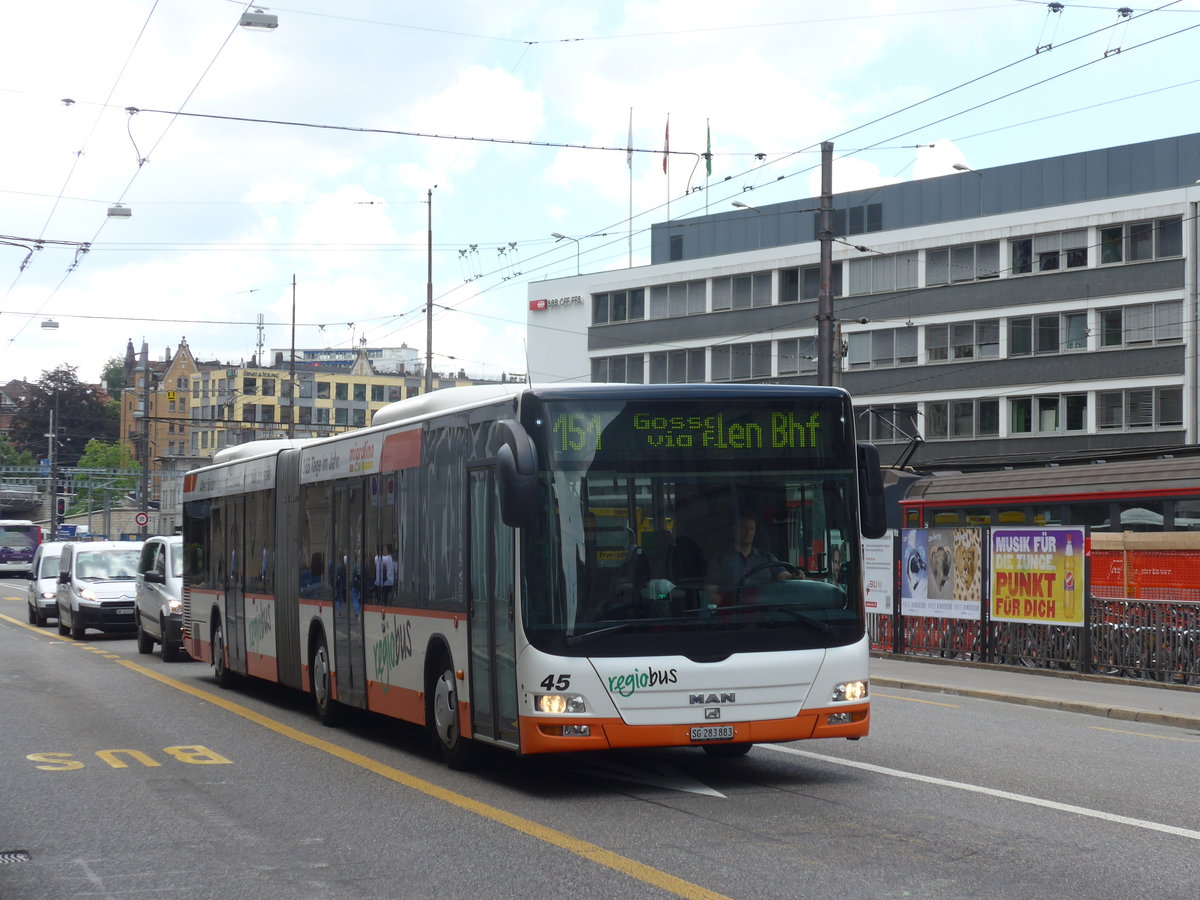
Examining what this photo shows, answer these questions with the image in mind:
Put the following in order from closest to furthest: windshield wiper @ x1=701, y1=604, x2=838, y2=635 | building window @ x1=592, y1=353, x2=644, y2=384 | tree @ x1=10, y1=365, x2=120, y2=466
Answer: windshield wiper @ x1=701, y1=604, x2=838, y2=635, building window @ x1=592, y1=353, x2=644, y2=384, tree @ x1=10, y1=365, x2=120, y2=466

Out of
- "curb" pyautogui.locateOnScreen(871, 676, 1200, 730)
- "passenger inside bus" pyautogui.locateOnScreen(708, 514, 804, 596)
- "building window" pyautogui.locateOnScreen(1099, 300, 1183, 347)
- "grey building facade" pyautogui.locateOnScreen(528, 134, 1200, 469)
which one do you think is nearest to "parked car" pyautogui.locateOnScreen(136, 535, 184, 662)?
"curb" pyautogui.locateOnScreen(871, 676, 1200, 730)

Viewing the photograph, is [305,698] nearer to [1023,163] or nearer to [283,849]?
[283,849]

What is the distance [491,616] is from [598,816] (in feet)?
5.78

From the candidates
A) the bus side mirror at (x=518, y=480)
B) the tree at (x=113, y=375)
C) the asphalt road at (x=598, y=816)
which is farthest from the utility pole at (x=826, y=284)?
the tree at (x=113, y=375)

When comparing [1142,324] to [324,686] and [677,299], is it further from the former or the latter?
[324,686]

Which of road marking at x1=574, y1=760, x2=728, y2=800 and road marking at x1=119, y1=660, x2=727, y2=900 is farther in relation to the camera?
road marking at x1=574, y1=760, x2=728, y2=800

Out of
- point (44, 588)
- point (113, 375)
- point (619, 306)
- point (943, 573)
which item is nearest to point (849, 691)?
point (943, 573)

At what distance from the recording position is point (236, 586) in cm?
1870

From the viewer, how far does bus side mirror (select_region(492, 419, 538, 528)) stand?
31.2ft

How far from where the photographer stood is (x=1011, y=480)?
29203mm

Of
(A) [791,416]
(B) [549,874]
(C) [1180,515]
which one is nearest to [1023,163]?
(C) [1180,515]

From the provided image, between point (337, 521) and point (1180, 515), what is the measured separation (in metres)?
15.3

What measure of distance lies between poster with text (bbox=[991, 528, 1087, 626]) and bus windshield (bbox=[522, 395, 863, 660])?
1094 cm

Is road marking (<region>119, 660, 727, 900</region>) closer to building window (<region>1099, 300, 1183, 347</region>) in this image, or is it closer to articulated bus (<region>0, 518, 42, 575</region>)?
building window (<region>1099, 300, 1183, 347</region>)
